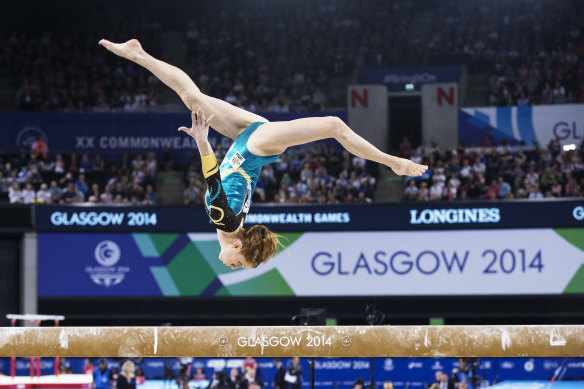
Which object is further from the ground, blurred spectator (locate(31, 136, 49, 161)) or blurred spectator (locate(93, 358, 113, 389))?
blurred spectator (locate(31, 136, 49, 161))

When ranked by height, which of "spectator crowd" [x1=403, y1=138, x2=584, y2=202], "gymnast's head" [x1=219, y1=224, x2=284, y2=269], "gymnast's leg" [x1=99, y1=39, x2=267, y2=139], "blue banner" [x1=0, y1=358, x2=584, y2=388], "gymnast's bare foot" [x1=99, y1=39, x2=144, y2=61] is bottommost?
"blue banner" [x1=0, y1=358, x2=584, y2=388]

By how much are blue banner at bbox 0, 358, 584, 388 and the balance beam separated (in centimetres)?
922

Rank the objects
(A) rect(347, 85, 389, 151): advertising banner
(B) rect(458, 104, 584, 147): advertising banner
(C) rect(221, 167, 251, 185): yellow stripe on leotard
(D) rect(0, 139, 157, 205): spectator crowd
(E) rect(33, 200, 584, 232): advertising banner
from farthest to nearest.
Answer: (A) rect(347, 85, 389, 151): advertising banner, (B) rect(458, 104, 584, 147): advertising banner, (D) rect(0, 139, 157, 205): spectator crowd, (E) rect(33, 200, 584, 232): advertising banner, (C) rect(221, 167, 251, 185): yellow stripe on leotard

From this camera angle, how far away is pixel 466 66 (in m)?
22.8

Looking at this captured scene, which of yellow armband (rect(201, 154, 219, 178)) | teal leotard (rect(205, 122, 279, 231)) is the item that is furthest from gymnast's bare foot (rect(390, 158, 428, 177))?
yellow armband (rect(201, 154, 219, 178))

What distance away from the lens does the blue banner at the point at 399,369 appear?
14.8m

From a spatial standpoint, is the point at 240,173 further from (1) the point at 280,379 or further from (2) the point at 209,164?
(1) the point at 280,379

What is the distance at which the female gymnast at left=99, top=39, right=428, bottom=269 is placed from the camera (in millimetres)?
5461

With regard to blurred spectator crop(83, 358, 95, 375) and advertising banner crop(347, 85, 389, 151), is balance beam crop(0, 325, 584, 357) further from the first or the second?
advertising banner crop(347, 85, 389, 151)

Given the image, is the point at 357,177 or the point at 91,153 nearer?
the point at 357,177

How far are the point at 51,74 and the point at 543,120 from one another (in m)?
14.6

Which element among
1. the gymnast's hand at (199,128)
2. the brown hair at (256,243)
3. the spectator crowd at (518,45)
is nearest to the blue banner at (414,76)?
the spectator crowd at (518,45)

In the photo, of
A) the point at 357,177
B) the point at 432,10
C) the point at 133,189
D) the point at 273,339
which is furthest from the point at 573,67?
the point at 273,339

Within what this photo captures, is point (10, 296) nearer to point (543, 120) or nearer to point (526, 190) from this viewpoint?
point (526, 190)
